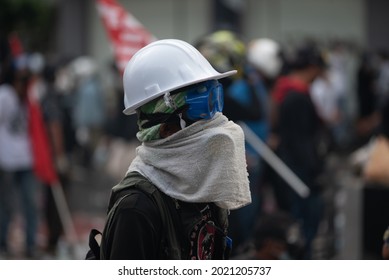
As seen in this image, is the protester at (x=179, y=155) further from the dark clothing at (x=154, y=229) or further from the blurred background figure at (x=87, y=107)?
the blurred background figure at (x=87, y=107)

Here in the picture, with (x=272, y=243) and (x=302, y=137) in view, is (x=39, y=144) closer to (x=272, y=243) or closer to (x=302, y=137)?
(x=302, y=137)

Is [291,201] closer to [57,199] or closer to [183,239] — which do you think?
[57,199]

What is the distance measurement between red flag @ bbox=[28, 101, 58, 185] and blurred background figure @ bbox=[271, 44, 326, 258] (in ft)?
7.31

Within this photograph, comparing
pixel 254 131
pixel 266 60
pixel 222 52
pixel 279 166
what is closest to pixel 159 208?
pixel 222 52

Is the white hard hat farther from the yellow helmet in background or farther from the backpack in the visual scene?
the yellow helmet in background

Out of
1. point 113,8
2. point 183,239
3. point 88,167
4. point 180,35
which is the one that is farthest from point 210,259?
point 180,35

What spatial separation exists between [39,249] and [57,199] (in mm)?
689

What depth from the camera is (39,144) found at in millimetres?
9562

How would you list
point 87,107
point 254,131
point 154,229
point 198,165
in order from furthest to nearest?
point 87,107, point 254,131, point 198,165, point 154,229

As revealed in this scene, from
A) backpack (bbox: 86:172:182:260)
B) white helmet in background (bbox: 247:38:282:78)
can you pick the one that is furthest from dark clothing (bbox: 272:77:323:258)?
backpack (bbox: 86:172:182:260)

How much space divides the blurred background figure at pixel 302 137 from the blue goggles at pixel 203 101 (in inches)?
216

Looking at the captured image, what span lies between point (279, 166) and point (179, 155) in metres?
5.94

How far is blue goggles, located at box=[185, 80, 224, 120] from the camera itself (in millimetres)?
2963

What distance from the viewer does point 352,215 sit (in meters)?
9.04
